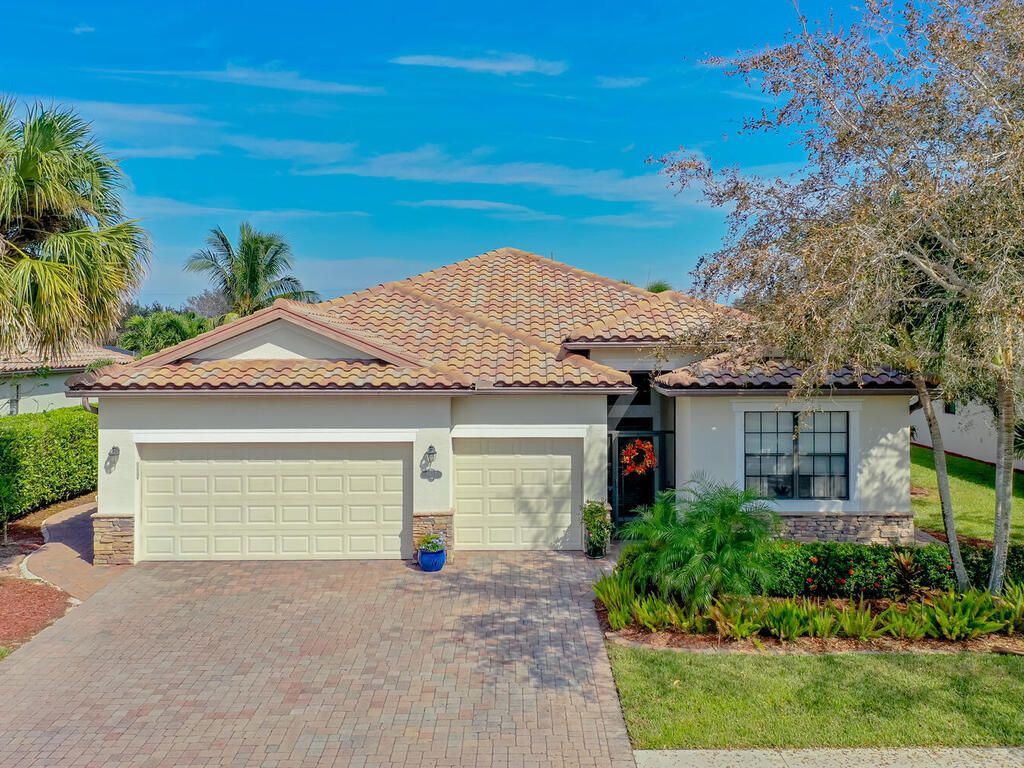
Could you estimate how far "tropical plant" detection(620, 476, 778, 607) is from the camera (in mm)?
10023

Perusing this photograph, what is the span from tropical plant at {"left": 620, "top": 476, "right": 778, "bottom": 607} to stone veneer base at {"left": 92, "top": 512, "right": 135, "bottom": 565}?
9.37m

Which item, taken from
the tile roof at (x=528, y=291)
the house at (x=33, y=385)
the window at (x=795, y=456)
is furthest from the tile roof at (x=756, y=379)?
the house at (x=33, y=385)

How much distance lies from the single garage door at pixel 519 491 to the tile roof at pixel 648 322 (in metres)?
2.61

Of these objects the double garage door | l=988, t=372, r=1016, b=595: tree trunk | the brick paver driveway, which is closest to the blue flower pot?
the brick paver driveway

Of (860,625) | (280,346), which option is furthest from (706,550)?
(280,346)

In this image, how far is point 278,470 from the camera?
1391 cm

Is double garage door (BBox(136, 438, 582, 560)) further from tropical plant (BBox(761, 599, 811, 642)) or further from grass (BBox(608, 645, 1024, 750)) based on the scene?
tropical plant (BBox(761, 599, 811, 642))

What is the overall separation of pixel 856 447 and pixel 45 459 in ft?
61.1

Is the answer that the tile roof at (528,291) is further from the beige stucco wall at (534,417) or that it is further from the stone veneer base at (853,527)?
the stone veneer base at (853,527)

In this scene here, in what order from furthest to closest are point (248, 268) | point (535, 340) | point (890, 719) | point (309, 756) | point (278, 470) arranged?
point (248, 268) → point (535, 340) → point (278, 470) → point (890, 719) → point (309, 756)

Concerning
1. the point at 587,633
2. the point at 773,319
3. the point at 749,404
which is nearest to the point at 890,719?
the point at 587,633

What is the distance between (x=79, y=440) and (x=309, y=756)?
51.2ft

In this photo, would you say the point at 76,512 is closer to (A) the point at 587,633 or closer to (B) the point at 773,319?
(A) the point at 587,633

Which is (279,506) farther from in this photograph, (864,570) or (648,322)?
(864,570)
